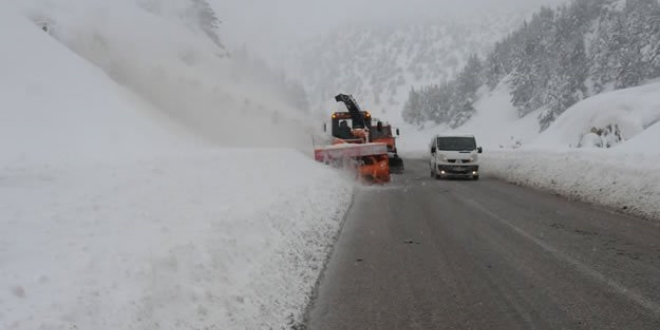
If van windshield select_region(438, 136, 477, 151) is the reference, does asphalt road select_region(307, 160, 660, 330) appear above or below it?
below

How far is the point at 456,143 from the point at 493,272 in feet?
56.6

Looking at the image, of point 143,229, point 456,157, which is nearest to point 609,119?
Answer: point 456,157

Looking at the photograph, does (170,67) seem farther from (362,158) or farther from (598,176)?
(598,176)

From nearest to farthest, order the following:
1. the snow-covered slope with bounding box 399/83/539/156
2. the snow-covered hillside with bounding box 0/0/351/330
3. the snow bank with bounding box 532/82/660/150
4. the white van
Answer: the snow-covered hillside with bounding box 0/0/351/330
the white van
the snow bank with bounding box 532/82/660/150
the snow-covered slope with bounding box 399/83/539/156

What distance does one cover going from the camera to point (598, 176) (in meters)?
14.7

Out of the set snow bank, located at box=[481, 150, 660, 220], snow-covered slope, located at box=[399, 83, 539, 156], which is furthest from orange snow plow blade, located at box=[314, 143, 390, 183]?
snow-covered slope, located at box=[399, 83, 539, 156]

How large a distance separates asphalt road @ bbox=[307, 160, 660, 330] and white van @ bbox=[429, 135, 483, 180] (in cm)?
A: 1044

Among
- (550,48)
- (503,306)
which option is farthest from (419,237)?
(550,48)

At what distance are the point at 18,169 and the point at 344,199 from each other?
8.52m

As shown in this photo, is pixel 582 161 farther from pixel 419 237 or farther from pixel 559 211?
pixel 419 237

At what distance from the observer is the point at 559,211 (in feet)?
40.7

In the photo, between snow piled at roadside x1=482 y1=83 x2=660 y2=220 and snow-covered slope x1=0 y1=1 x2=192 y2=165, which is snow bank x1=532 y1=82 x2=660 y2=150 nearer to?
snow piled at roadside x1=482 y1=83 x2=660 y2=220

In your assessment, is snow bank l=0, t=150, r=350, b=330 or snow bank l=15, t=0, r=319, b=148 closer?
snow bank l=0, t=150, r=350, b=330

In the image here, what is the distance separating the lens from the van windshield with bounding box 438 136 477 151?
23.3m
